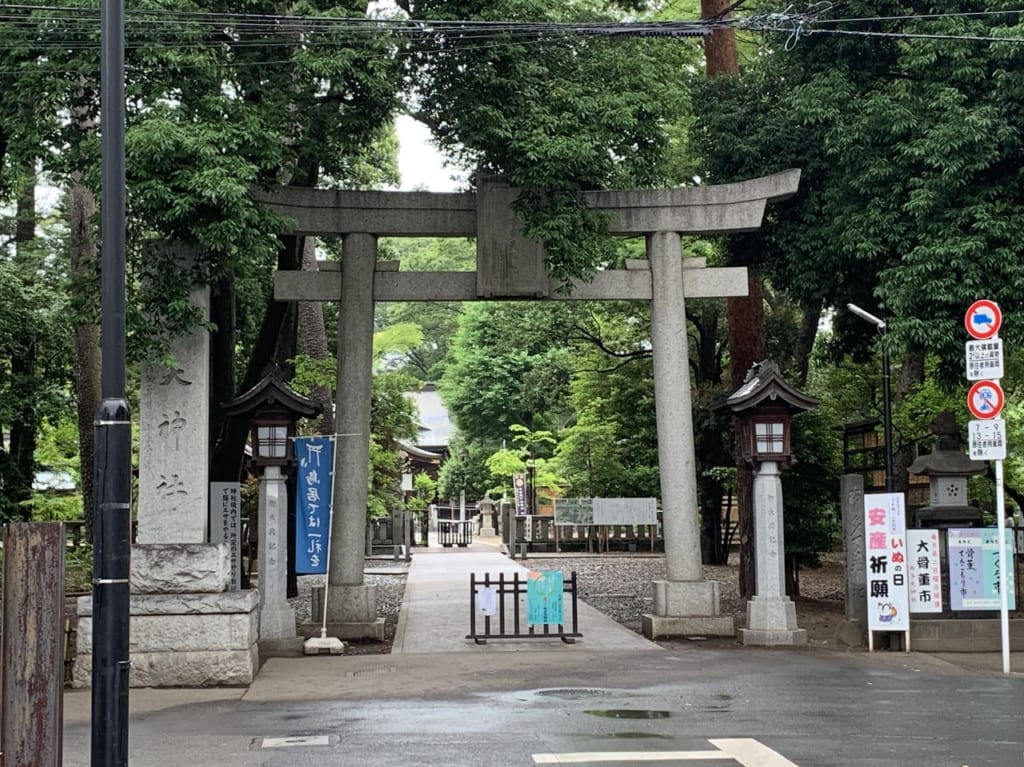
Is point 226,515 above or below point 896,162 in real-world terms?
below

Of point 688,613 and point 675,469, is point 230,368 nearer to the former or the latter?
point 675,469

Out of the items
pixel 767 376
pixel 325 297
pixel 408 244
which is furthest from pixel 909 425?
pixel 408 244

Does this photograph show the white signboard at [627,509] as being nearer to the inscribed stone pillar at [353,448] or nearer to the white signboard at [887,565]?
the inscribed stone pillar at [353,448]

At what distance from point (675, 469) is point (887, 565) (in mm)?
3305

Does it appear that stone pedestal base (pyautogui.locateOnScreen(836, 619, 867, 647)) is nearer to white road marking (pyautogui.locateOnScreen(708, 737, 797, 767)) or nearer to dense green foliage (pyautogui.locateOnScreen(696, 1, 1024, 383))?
dense green foliage (pyautogui.locateOnScreen(696, 1, 1024, 383))

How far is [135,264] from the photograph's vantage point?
44.4 ft

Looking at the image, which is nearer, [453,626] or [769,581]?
[769,581]

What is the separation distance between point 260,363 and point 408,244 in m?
52.0

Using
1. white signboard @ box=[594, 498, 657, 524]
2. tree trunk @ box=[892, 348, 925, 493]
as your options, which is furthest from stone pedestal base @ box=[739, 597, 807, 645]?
white signboard @ box=[594, 498, 657, 524]

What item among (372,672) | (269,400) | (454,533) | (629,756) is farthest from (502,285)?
(454,533)

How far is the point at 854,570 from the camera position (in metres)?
15.8

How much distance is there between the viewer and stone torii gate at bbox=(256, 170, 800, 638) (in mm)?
16047

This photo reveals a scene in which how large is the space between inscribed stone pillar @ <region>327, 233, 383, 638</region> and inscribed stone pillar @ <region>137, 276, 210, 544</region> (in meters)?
2.65

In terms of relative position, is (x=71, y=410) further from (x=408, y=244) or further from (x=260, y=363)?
(x=408, y=244)
